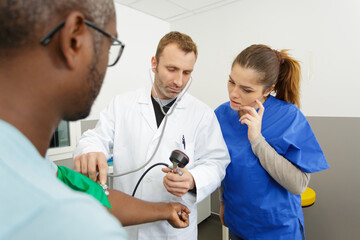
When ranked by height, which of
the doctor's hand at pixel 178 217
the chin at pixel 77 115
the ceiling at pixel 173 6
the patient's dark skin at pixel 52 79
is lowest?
the doctor's hand at pixel 178 217

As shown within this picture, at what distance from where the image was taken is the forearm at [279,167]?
3.13 feet

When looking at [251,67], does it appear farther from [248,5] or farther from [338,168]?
[248,5]

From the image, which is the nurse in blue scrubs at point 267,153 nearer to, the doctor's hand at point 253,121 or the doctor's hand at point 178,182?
the doctor's hand at point 253,121

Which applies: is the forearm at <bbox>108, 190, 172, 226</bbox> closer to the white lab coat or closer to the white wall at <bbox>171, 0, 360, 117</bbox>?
the white lab coat

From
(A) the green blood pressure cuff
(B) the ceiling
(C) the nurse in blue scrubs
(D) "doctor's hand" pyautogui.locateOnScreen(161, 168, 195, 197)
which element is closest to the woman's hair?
(C) the nurse in blue scrubs

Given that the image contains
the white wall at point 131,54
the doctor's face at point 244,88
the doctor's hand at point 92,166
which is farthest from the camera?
the white wall at point 131,54

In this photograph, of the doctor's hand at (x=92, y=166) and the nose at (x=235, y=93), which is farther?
the nose at (x=235, y=93)

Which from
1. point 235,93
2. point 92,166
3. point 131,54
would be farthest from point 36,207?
point 131,54

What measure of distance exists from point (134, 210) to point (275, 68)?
0.93 meters

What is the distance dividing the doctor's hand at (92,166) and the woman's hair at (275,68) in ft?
2.60

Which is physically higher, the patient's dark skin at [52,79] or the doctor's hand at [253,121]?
the patient's dark skin at [52,79]

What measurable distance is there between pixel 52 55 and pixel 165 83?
2.47 ft

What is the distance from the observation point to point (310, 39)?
76.9 inches

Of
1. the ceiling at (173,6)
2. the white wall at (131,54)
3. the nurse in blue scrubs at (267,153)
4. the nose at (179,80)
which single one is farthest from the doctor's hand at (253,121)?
the ceiling at (173,6)
